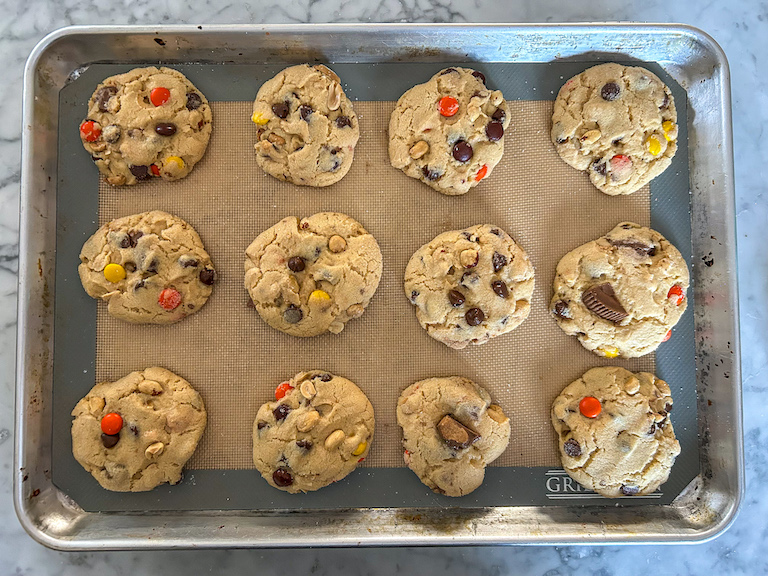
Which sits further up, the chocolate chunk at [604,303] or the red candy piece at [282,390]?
the chocolate chunk at [604,303]

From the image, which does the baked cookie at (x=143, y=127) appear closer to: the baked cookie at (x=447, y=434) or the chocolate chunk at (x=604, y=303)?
the baked cookie at (x=447, y=434)

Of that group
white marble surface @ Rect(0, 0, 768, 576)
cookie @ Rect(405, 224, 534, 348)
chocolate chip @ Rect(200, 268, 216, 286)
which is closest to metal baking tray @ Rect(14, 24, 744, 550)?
white marble surface @ Rect(0, 0, 768, 576)

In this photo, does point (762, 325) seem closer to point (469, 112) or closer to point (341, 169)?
point (469, 112)

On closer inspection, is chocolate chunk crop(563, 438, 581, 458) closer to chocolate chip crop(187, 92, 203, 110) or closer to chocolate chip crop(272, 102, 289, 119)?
chocolate chip crop(272, 102, 289, 119)

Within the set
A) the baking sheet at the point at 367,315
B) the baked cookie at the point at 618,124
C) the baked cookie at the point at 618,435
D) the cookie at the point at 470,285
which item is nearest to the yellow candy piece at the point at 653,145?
the baked cookie at the point at 618,124

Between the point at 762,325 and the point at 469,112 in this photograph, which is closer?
the point at 469,112

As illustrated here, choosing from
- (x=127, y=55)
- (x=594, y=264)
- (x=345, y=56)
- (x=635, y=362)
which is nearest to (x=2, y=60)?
(x=127, y=55)

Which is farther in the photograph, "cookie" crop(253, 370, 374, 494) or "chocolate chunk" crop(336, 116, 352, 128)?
"chocolate chunk" crop(336, 116, 352, 128)
